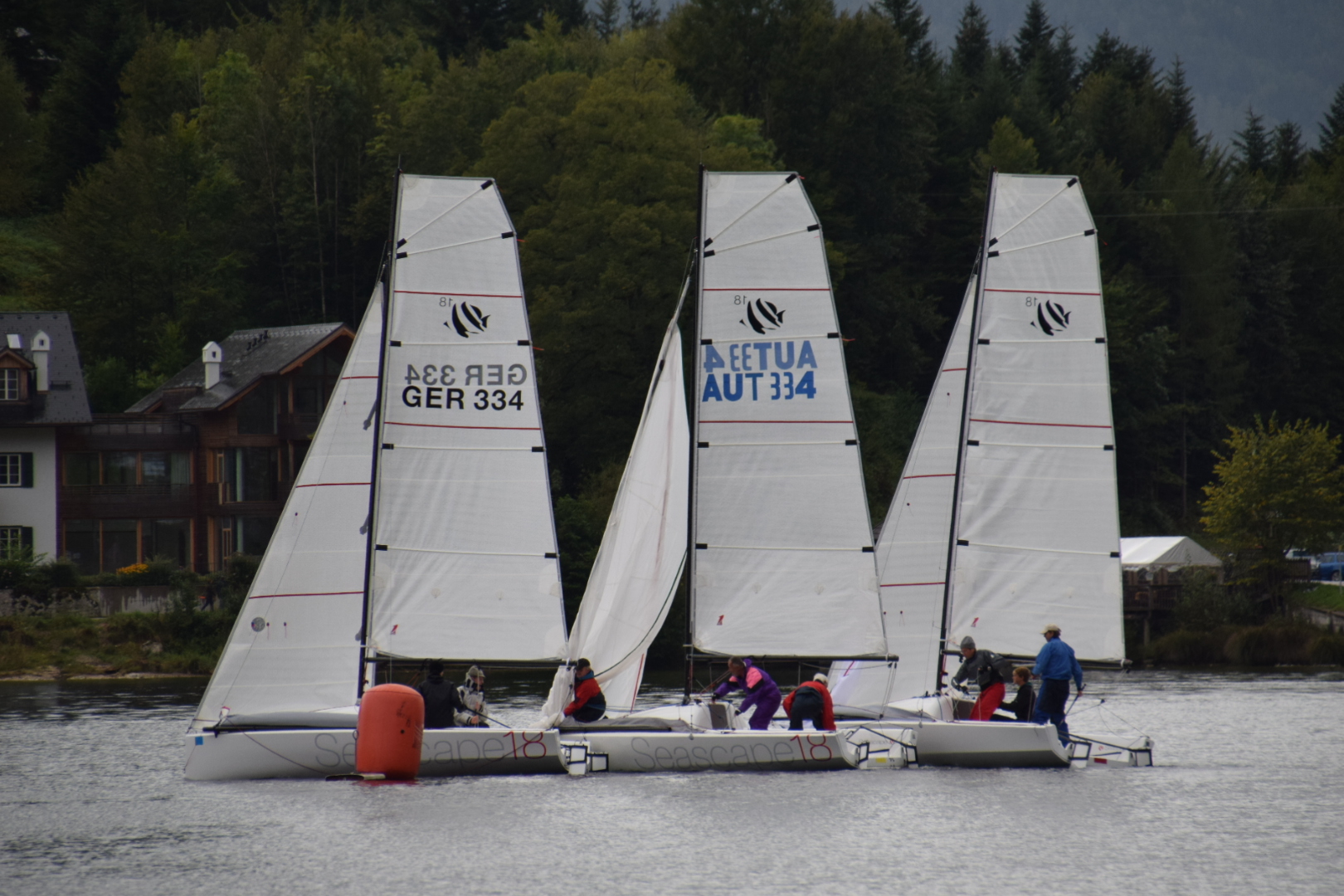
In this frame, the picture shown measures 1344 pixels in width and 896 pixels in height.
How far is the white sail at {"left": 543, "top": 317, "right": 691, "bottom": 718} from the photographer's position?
86.5 ft

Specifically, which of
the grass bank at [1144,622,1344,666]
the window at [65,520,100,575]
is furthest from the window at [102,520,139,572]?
the grass bank at [1144,622,1344,666]

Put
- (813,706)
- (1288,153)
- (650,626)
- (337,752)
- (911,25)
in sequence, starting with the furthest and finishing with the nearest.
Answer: (1288,153)
(911,25)
(650,626)
(813,706)
(337,752)

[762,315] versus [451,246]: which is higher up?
[451,246]

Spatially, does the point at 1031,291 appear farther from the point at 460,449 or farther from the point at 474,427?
the point at 460,449

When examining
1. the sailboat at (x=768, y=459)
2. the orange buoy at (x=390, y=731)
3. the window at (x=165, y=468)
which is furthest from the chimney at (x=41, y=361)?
the orange buoy at (x=390, y=731)

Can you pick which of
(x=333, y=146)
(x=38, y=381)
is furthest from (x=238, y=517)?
(x=333, y=146)

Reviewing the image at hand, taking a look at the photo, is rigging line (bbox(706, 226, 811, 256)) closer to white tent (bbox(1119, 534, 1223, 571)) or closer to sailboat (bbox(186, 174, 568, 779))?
sailboat (bbox(186, 174, 568, 779))

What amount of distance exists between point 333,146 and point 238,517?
22.1m

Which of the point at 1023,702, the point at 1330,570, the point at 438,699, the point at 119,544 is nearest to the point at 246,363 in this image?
the point at 119,544

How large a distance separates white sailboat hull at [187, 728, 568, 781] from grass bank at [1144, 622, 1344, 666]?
38292 mm

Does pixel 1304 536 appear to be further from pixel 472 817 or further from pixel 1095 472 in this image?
pixel 472 817

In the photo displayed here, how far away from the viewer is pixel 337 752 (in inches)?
956

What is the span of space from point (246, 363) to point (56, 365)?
6.34m

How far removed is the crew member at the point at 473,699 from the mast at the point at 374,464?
147cm
